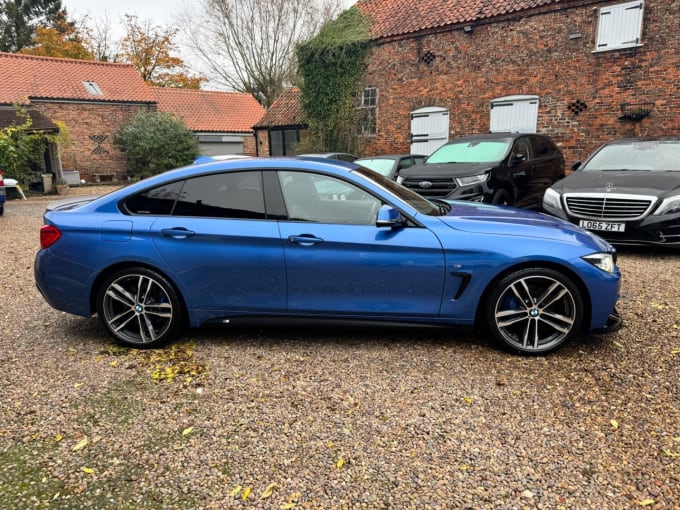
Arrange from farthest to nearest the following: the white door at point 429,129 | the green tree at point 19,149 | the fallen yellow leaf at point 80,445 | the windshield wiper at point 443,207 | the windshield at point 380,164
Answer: the green tree at point 19,149 → the white door at point 429,129 → the windshield at point 380,164 → the windshield wiper at point 443,207 → the fallen yellow leaf at point 80,445

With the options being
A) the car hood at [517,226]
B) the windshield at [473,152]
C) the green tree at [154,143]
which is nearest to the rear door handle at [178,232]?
the car hood at [517,226]

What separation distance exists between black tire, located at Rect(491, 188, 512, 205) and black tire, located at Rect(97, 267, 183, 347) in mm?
5966

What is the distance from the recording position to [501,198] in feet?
27.3

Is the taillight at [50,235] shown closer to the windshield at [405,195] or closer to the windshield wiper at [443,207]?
the windshield at [405,195]

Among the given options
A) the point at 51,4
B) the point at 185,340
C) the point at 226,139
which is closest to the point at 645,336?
the point at 185,340

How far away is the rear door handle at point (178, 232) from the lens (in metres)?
3.59

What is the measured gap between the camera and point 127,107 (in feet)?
85.8

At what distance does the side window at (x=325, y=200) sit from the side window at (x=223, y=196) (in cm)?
22

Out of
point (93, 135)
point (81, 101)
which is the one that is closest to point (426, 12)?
point (81, 101)

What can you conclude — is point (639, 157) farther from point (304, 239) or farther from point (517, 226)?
point (304, 239)

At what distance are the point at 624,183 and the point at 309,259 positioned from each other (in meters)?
5.23

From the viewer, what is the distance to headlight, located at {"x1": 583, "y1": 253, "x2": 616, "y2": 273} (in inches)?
133

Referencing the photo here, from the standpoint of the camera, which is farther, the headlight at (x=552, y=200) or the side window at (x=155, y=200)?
the headlight at (x=552, y=200)

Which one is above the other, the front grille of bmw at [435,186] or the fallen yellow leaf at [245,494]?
the front grille of bmw at [435,186]
